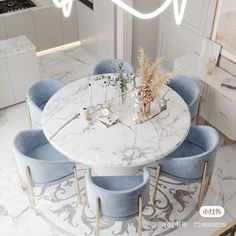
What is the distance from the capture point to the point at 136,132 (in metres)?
3.39

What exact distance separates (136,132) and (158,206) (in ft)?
2.76

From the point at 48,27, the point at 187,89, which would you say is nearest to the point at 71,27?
the point at 48,27

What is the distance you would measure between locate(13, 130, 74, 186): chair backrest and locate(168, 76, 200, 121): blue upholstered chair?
151 cm

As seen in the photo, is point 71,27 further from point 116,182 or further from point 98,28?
point 116,182

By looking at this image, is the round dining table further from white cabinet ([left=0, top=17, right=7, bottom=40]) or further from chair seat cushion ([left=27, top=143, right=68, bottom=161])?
white cabinet ([left=0, top=17, right=7, bottom=40])

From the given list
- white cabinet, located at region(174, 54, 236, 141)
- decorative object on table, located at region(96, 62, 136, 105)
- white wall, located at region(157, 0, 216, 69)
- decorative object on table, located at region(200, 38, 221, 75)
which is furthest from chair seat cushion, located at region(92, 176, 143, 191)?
white wall, located at region(157, 0, 216, 69)

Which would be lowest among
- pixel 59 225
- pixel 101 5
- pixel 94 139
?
pixel 59 225

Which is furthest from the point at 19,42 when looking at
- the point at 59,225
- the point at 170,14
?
the point at 59,225

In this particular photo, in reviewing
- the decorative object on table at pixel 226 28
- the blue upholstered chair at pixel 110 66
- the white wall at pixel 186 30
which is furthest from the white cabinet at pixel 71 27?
the decorative object on table at pixel 226 28

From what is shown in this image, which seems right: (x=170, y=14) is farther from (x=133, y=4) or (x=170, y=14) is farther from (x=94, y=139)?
(x=94, y=139)

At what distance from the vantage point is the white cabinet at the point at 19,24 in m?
5.39

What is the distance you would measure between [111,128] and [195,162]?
82cm

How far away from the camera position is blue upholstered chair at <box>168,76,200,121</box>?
3.96 m

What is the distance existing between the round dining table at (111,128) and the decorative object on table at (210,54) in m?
0.75
